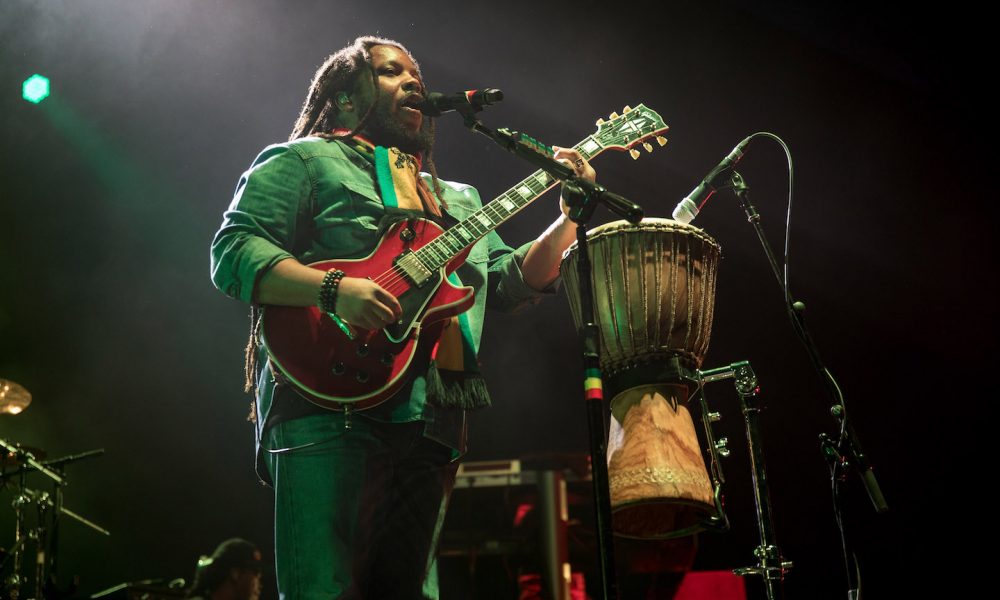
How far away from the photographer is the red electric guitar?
2.31 m

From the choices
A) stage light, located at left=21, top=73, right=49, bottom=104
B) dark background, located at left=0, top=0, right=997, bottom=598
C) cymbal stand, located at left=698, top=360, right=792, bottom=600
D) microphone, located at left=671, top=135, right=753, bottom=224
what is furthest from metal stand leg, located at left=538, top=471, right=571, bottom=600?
stage light, located at left=21, top=73, right=49, bottom=104

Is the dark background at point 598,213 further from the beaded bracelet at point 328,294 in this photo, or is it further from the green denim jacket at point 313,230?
the beaded bracelet at point 328,294

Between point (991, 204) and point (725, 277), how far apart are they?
1656 millimetres

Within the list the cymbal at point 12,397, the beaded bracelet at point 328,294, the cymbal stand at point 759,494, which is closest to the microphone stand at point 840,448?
the cymbal stand at point 759,494

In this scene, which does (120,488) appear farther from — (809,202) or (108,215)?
(809,202)

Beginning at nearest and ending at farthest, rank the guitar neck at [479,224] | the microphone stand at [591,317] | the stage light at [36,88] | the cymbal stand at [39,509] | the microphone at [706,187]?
the microphone stand at [591,317], the guitar neck at [479,224], the microphone at [706,187], the cymbal stand at [39,509], the stage light at [36,88]

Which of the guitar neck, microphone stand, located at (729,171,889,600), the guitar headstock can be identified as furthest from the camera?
the guitar headstock

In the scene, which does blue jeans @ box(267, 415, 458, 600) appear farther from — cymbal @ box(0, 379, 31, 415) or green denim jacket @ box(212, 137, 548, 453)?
cymbal @ box(0, 379, 31, 415)

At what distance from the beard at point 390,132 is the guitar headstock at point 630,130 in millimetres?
715

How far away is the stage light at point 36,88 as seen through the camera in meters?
5.52

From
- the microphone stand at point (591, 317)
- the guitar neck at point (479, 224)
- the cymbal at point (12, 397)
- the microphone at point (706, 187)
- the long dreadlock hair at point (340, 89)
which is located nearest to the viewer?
the microphone stand at point (591, 317)

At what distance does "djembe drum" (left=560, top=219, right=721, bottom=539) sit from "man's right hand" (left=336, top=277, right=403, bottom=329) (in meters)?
0.65

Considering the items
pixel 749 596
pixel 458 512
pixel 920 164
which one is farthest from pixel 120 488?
pixel 920 164

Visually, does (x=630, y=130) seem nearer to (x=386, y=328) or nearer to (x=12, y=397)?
(x=386, y=328)
